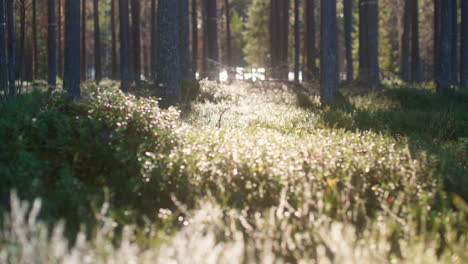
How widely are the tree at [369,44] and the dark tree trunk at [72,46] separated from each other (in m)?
10.2

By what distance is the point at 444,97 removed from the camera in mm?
16047

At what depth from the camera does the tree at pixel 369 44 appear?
17.5 metres

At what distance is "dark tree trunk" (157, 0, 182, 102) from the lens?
13.6 m

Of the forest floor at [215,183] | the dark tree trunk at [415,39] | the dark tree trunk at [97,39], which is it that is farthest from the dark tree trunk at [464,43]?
the dark tree trunk at [97,39]

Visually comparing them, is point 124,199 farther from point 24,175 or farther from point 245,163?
Answer: point 245,163

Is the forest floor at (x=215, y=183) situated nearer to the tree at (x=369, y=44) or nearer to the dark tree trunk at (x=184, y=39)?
the tree at (x=369, y=44)

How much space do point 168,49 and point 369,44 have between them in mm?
8266

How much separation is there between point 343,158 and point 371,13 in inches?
497

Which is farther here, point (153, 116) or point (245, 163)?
point (153, 116)

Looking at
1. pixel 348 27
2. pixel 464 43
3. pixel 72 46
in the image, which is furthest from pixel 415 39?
pixel 72 46

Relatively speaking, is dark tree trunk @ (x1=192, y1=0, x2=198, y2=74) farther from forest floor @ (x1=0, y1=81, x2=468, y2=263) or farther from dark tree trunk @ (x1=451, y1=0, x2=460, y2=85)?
forest floor @ (x1=0, y1=81, x2=468, y2=263)

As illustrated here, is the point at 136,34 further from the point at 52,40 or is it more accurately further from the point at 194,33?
the point at 194,33

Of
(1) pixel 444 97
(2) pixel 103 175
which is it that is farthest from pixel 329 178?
(1) pixel 444 97

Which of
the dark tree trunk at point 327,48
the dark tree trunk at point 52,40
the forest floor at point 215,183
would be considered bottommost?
the forest floor at point 215,183
